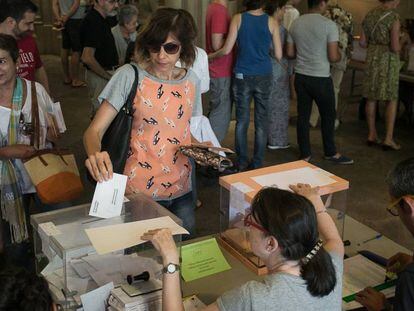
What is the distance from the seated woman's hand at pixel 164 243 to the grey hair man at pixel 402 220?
73 cm

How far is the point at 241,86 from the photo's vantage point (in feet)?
16.6

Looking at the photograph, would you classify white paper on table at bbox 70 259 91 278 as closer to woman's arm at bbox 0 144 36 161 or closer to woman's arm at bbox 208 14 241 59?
woman's arm at bbox 0 144 36 161

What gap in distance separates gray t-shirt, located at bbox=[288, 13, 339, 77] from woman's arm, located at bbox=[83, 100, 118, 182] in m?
3.17

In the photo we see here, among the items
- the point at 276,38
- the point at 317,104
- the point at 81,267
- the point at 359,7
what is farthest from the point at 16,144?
the point at 359,7

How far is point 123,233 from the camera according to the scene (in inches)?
72.2

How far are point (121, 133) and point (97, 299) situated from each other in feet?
2.63

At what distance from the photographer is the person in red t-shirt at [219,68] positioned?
4.98 metres

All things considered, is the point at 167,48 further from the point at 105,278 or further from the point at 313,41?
the point at 313,41

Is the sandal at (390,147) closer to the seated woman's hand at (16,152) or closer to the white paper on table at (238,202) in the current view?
the white paper on table at (238,202)

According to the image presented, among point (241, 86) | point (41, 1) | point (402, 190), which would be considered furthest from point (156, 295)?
point (41, 1)

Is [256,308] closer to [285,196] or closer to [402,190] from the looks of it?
[285,196]

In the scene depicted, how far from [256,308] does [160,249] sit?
336 mm

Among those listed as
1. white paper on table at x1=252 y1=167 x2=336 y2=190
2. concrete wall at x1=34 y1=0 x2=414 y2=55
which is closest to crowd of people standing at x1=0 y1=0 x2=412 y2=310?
white paper on table at x1=252 y1=167 x2=336 y2=190

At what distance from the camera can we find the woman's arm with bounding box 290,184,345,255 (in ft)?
6.50
